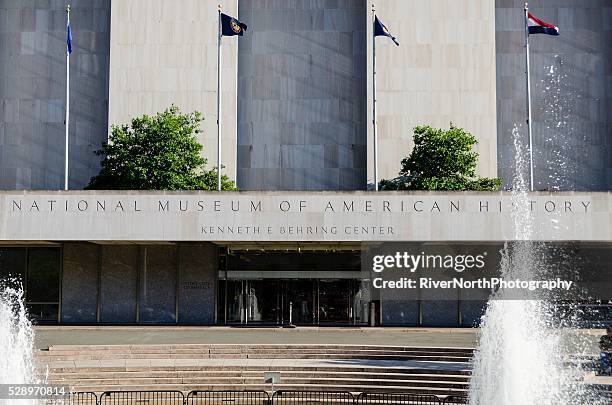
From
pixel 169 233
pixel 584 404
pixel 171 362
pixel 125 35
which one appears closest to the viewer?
pixel 584 404

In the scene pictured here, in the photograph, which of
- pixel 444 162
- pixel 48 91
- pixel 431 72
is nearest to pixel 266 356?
pixel 444 162

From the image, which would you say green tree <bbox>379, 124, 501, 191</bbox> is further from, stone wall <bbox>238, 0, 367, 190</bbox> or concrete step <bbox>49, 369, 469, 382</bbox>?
concrete step <bbox>49, 369, 469, 382</bbox>

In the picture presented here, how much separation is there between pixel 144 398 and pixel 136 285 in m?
17.6

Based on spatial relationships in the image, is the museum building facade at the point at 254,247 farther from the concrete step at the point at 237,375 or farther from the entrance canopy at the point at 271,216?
the concrete step at the point at 237,375

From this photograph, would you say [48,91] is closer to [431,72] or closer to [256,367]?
[431,72]

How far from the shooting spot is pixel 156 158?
4244 cm

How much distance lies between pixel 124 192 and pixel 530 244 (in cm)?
1631

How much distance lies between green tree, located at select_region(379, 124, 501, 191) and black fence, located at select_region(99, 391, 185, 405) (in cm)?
2380

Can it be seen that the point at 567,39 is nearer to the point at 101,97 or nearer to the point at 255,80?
the point at 255,80

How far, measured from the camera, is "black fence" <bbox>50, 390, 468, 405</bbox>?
19734 millimetres

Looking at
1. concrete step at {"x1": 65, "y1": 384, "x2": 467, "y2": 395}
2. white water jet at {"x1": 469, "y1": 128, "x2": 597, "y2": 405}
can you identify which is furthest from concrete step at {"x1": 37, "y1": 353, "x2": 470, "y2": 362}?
white water jet at {"x1": 469, "y1": 128, "x2": 597, "y2": 405}

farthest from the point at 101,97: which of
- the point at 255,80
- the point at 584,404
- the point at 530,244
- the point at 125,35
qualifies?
the point at 584,404

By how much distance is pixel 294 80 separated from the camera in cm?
4925

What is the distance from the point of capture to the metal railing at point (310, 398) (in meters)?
20.6
